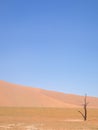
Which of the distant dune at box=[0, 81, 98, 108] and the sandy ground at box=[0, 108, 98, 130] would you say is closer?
the sandy ground at box=[0, 108, 98, 130]

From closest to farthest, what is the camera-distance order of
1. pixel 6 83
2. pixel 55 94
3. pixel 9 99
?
pixel 9 99 < pixel 6 83 < pixel 55 94

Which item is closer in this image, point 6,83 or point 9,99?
point 9,99

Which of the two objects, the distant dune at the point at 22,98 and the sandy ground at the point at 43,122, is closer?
the sandy ground at the point at 43,122

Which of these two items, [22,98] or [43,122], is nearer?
[43,122]

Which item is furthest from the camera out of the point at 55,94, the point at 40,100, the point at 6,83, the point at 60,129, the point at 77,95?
the point at 77,95

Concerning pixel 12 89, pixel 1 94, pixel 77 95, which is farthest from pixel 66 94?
pixel 1 94

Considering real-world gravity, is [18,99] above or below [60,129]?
above

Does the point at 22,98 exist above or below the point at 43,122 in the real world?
above

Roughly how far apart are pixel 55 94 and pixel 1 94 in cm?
4079

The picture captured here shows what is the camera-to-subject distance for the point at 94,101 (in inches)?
5531

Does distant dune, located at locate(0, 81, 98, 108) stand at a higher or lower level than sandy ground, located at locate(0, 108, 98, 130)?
higher

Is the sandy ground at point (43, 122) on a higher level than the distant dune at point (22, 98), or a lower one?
lower

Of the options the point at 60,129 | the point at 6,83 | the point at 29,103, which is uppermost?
the point at 6,83

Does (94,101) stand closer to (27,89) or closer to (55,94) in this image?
(55,94)
